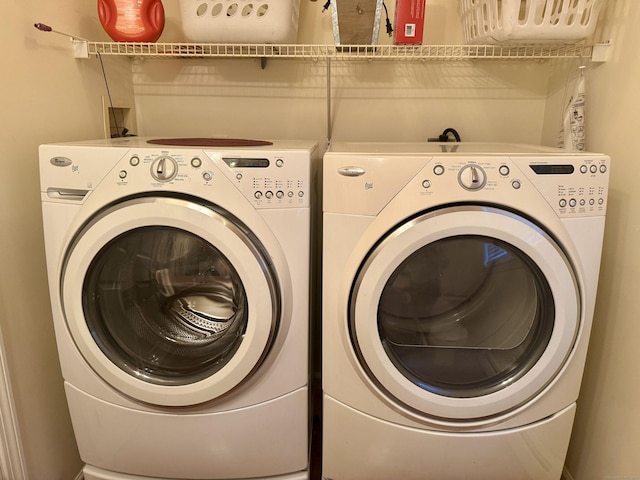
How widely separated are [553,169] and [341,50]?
791 mm

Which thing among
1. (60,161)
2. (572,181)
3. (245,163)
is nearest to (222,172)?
(245,163)

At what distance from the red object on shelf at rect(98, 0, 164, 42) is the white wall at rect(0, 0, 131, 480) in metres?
0.10

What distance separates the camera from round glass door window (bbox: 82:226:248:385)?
1143 mm

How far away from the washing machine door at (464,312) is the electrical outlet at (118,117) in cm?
111

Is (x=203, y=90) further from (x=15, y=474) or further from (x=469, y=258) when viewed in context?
(x=15, y=474)

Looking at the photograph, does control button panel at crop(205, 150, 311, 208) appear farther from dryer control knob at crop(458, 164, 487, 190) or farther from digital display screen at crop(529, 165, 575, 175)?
digital display screen at crop(529, 165, 575, 175)

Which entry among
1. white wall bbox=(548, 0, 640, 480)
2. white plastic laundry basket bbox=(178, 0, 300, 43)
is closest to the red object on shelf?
white plastic laundry basket bbox=(178, 0, 300, 43)

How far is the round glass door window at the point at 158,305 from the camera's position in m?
1.14

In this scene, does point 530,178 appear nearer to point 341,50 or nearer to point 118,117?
point 341,50

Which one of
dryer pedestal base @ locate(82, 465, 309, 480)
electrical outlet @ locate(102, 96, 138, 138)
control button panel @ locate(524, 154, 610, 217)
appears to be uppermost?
electrical outlet @ locate(102, 96, 138, 138)

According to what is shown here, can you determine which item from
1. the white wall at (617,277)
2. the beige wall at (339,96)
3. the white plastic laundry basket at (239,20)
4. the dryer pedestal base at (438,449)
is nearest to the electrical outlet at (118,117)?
the beige wall at (339,96)

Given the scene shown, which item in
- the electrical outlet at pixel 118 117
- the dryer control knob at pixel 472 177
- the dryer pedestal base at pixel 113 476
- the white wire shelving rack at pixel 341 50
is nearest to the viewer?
the dryer control knob at pixel 472 177

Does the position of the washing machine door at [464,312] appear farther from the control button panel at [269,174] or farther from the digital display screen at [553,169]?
the control button panel at [269,174]

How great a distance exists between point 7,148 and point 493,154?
120 cm
